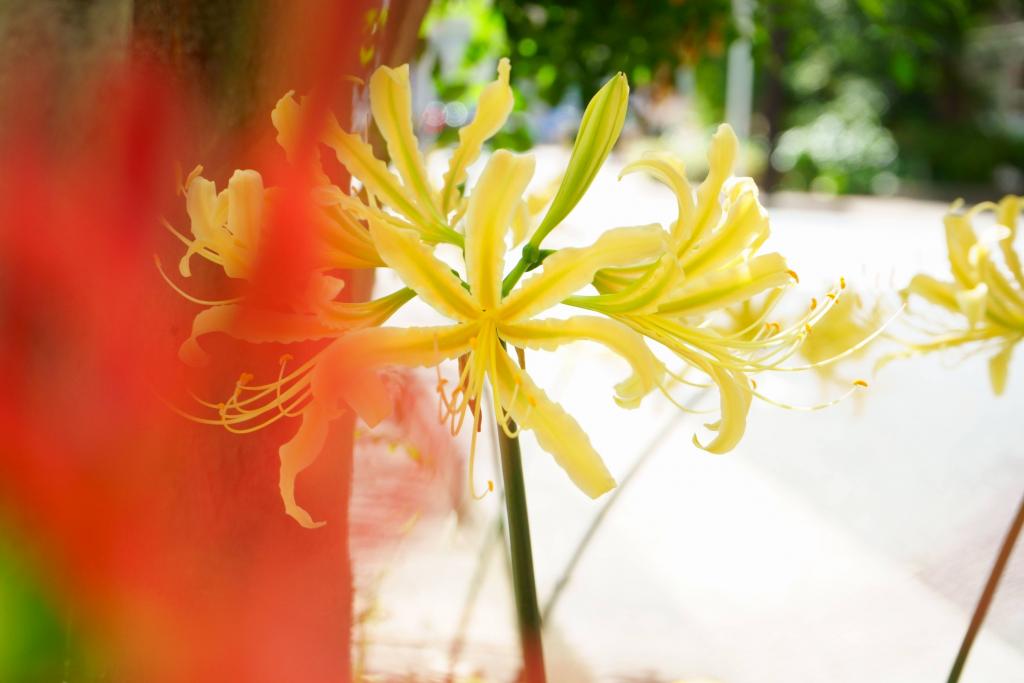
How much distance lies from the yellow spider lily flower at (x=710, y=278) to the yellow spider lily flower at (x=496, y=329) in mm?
30

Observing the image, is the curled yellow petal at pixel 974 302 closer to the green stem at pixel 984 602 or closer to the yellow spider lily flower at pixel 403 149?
the green stem at pixel 984 602

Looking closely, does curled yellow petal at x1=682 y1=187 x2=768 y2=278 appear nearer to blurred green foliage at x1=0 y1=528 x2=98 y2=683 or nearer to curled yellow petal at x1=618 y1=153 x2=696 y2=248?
curled yellow petal at x1=618 y1=153 x2=696 y2=248

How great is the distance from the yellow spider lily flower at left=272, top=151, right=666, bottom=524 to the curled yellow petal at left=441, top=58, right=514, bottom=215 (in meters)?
0.11

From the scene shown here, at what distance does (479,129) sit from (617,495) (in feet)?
1.18

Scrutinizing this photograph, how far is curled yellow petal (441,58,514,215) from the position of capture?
0.60m

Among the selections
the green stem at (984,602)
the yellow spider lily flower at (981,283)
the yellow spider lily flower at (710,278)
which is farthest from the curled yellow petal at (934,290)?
the yellow spider lily flower at (710,278)

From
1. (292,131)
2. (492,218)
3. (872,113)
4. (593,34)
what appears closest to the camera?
(492,218)

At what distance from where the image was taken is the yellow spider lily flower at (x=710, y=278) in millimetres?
527

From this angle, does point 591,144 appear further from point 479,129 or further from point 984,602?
point 984,602

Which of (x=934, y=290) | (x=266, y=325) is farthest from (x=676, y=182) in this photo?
(x=934, y=290)

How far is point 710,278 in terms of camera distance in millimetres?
542

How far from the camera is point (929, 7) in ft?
4.43

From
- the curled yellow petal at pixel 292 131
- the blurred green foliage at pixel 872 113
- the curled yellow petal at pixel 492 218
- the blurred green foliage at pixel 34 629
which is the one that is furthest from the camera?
the blurred green foliage at pixel 872 113

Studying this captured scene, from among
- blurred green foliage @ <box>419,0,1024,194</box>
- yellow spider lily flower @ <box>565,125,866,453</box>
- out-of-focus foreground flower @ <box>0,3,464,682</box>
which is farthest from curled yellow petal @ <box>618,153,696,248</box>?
blurred green foliage @ <box>419,0,1024,194</box>
